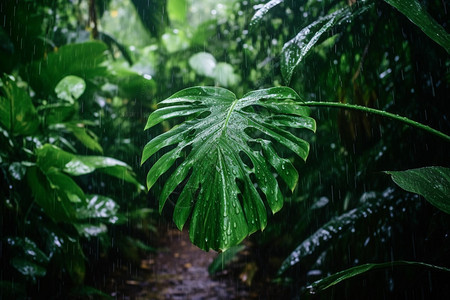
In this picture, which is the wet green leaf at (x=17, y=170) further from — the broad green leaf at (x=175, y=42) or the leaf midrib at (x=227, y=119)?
the broad green leaf at (x=175, y=42)

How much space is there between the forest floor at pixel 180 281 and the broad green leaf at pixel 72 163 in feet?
3.08

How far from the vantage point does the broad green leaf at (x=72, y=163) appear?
1685mm

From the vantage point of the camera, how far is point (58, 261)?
6.18 ft

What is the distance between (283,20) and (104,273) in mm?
2182

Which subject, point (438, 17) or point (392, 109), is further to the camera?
point (392, 109)

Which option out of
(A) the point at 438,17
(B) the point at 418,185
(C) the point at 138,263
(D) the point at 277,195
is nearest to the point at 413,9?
(B) the point at 418,185

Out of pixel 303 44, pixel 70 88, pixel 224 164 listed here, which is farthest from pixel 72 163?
pixel 303 44

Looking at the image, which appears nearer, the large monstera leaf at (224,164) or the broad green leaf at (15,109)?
the large monstera leaf at (224,164)

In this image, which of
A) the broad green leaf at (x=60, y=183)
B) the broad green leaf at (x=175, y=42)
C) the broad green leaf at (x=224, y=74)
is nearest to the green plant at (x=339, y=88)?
the broad green leaf at (x=60, y=183)

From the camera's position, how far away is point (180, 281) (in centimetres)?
273

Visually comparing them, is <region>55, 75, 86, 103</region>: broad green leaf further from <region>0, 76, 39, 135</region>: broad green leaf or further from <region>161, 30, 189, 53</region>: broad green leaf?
<region>161, 30, 189, 53</region>: broad green leaf

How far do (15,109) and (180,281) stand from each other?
170 cm

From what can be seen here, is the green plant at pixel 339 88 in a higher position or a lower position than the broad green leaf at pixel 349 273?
higher

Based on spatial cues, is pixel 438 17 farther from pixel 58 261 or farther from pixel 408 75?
pixel 58 261
